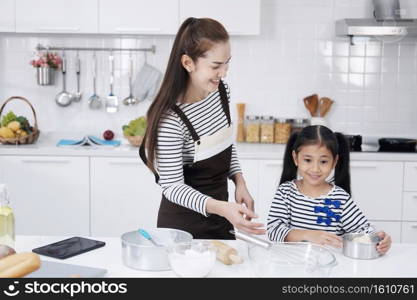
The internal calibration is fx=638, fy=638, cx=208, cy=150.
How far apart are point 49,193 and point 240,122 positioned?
1287mm

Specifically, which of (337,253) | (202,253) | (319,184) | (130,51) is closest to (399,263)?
(337,253)

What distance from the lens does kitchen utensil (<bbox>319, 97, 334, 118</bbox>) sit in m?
4.15

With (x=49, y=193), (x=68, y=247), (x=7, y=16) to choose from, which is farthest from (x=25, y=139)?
(x=68, y=247)

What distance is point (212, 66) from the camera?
200cm

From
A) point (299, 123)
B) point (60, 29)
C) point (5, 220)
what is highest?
point (60, 29)

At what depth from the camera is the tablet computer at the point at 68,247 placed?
1834mm

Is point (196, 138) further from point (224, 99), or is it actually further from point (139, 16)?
point (139, 16)

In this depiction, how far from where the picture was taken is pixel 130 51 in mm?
4191

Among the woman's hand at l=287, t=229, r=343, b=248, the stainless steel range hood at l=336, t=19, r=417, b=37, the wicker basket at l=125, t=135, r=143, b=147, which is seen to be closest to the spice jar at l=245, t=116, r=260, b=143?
the wicker basket at l=125, t=135, r=143, b=147

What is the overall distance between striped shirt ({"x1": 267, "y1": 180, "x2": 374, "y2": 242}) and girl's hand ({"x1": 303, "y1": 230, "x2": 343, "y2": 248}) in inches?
5.2

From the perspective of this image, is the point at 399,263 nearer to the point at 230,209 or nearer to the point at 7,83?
the point at 230,209

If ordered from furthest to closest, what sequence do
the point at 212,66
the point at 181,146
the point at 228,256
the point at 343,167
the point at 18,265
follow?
the point at 343,167
the point at 181,146
the point at 212,66
the point at 228,256
the point at 18,265

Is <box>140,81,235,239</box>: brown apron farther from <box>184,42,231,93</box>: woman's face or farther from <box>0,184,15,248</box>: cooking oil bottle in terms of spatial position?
<box>0,184,15,248</box>: cooking oil bottle

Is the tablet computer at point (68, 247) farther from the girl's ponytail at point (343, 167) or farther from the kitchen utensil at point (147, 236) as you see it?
the girl's ponytail at point (343, 167)
